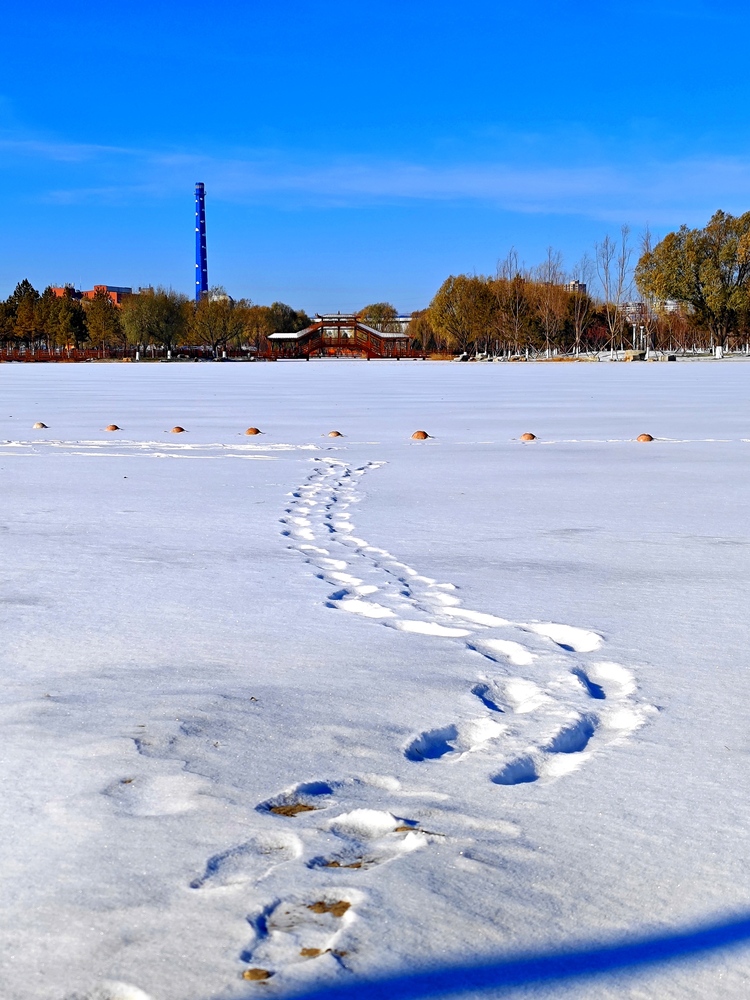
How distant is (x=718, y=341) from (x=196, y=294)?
58.3 m

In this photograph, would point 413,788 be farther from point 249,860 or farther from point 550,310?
Answer: point 550,310

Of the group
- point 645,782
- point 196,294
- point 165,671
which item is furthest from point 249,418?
point 196,294

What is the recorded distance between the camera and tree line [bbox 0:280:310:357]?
8682 cm

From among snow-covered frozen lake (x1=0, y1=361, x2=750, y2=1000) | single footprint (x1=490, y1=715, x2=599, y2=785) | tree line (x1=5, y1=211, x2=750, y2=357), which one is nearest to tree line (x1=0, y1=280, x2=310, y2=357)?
tree line (x1=5, y1=211, x2=750, y2=357)

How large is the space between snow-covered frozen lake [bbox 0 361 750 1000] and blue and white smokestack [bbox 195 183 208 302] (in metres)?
99.7

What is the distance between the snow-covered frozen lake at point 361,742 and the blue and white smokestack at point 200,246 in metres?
99.7

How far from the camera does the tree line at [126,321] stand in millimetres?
86819

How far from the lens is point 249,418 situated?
13828 mm

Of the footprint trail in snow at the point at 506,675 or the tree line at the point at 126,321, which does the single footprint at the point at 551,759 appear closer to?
the footprint trail in snow at the point at 506,675

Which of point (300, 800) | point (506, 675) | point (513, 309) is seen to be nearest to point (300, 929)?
point (300, 800)

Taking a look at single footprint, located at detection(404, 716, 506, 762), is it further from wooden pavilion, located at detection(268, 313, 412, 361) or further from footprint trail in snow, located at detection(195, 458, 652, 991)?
wooden pavilion, located at detection(268, 313, 412, 361)

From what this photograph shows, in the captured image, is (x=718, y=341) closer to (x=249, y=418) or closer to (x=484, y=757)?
(x=249, y=418)

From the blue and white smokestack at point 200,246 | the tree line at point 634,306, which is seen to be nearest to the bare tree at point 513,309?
the tree line at point 634,306

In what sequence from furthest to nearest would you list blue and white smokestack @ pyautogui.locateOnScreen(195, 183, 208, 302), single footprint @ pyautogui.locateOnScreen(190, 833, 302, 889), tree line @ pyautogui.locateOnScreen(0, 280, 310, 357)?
blue and white smokestack @ pyautogui.locateOnScreen(195, 183, 208, 302), tree line @ pyautogui.locateOnScreen(0, 280, 310, 357), single footprint @ pyautogui.locateOnScreen(190, 833, 302, 889)
